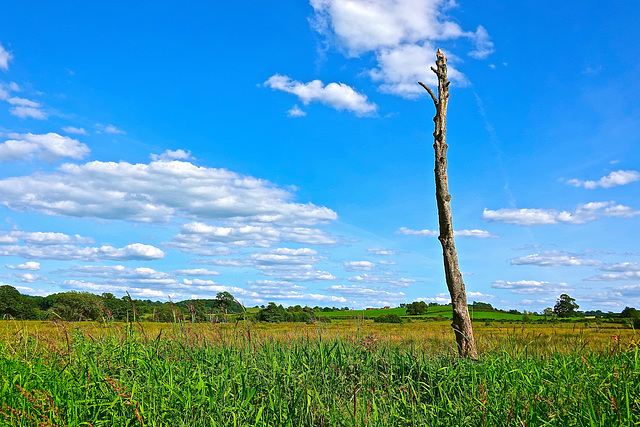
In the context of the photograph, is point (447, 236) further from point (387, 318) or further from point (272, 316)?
point (387, 318)

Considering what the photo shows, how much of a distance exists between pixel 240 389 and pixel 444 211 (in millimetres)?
5598

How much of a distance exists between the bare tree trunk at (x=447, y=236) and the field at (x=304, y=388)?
86cm

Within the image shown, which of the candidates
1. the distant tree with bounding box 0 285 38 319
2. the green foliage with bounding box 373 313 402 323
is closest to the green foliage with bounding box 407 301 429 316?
the green foliage with bounding box 373 313 402 323

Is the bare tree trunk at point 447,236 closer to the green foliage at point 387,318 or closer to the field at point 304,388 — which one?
the field at point 304,388

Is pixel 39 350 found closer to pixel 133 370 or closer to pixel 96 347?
pixel 96 347

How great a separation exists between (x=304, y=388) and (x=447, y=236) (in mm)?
5705

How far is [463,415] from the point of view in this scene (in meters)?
4.17

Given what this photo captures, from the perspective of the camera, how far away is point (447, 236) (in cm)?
870

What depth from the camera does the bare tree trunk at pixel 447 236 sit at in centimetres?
820

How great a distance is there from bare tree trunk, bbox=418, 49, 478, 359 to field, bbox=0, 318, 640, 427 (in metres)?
0.86

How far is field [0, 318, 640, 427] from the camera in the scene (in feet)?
13.5

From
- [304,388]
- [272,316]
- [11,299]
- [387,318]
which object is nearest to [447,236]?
[272,316]

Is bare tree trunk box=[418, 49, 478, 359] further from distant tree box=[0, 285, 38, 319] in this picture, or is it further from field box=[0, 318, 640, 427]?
distant tree box=[0, 285, 38, 319]

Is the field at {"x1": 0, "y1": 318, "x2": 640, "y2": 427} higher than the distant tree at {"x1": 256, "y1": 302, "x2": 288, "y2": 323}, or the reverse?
the distant tree at {"x1": 256, "y1": 302, "x2": 288, "y2": 323}
